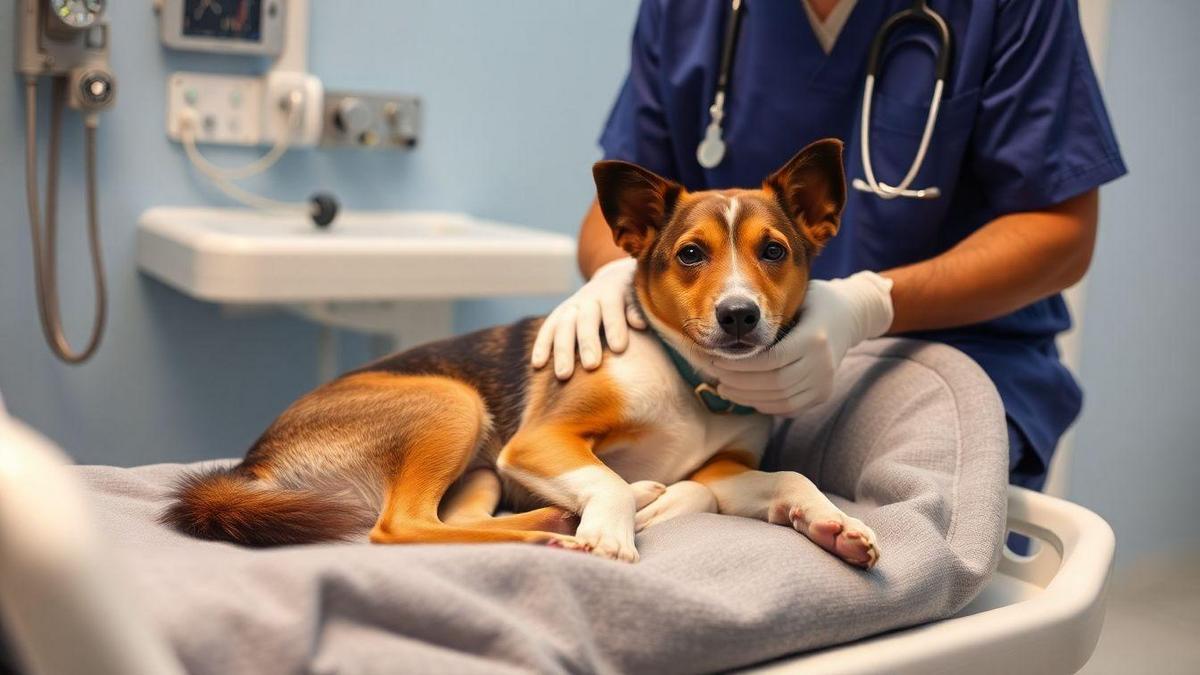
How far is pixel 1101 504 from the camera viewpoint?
326 cm

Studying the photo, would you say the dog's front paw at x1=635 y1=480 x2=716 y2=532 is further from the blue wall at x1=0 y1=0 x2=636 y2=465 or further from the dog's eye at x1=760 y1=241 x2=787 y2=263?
the blue wall at x1=0 y1=0 x2=636 y2=465

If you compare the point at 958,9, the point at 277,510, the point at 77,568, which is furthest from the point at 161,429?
the point at 77,568

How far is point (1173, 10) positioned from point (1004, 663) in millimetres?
2648

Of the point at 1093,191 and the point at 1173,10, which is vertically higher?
the point at 1173,10

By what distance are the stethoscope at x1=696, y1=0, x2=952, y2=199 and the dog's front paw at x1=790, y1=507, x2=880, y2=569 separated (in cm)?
58

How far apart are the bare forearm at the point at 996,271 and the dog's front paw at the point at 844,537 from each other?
455mm

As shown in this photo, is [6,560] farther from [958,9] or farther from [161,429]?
[161,429]

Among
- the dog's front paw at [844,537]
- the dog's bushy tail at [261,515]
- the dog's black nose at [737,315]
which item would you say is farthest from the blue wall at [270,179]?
the dog's front paw at [844,537]

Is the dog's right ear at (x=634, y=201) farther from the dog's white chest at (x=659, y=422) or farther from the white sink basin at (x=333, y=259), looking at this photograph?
the white sink basin at (x=333, y=259)

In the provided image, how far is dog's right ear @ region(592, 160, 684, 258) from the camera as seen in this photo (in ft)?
3.82

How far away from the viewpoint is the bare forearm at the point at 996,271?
138 centimetres

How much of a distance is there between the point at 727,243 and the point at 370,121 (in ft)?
5.18

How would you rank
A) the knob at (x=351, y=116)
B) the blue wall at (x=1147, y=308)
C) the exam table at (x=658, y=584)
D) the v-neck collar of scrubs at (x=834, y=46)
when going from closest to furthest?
1. the exam table at (x=658, y=584)
2. the v-neck collar of scrubs at (x=834, y=46)
3. the knob at (x=351, y=116)
4. the blue wall at (x=1147, y=308)

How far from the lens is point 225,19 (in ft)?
7.79
